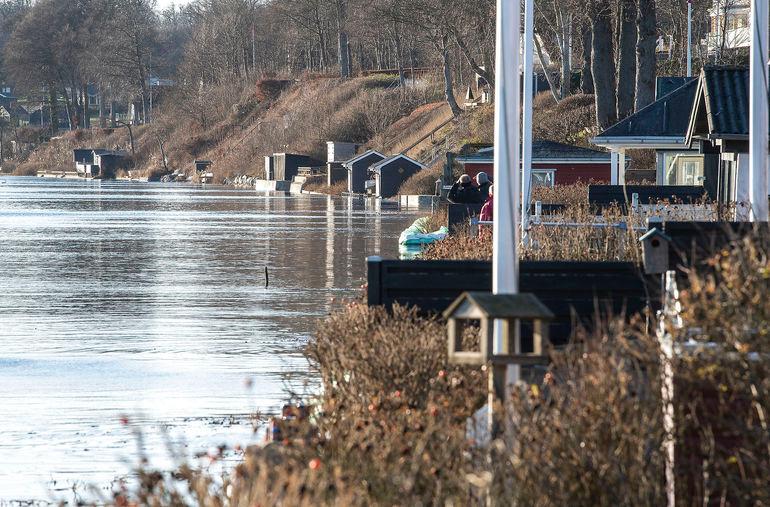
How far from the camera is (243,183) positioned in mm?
116562

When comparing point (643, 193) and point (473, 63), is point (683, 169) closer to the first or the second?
point (643, 193)

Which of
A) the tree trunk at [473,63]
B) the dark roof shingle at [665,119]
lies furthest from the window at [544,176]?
the tree trunk at [473,63]

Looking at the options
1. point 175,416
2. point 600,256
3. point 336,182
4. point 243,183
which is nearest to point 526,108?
point 600,256

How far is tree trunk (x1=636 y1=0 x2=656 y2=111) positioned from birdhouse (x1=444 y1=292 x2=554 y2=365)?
34554mm

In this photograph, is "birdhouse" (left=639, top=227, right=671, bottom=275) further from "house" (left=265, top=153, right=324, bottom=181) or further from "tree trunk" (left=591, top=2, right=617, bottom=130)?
"house" (left=265, top=153, right=324, bottom=181)

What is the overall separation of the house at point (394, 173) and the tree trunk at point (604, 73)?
30.0m

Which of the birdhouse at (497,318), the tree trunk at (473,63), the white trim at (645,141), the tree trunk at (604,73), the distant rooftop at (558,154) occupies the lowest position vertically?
the birdhouse at (497,318)

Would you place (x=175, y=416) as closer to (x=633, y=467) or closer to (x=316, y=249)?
(x=633, y=467)

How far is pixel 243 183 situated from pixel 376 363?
353 ft

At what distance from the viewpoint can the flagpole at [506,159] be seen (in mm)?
8266

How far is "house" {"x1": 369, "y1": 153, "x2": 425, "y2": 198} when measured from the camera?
7969 cm

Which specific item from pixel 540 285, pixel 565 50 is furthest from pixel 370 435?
pixel 565 50

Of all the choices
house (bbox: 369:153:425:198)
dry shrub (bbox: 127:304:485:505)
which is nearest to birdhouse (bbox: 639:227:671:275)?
dry shrub (bbox: 127:304:485:505)

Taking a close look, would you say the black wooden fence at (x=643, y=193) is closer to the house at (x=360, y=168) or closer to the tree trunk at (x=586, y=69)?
the tree trunk at (x=586, y=69)
